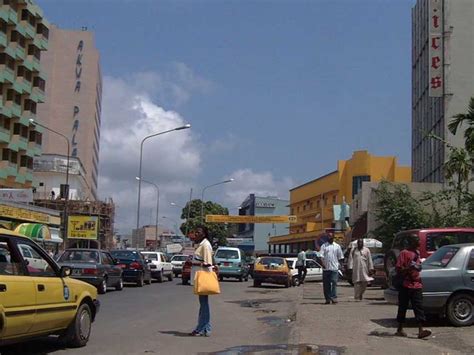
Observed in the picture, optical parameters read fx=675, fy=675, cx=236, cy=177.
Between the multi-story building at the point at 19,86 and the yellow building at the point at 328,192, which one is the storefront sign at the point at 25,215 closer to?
the multi-story building at the point at 19,86

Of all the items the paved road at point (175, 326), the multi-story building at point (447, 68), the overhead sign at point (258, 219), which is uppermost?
the multi-story building at point (447, 68)

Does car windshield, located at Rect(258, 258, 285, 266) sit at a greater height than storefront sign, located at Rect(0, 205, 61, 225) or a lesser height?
lesser

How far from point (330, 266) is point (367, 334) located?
551cm

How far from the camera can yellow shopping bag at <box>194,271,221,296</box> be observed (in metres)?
11.7

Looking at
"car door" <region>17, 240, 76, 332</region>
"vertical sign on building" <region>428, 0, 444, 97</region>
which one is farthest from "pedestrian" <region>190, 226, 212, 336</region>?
"vertical sign on building" <region>428, 0, 444, 97</region>

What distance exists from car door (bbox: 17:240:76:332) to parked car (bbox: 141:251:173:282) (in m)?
23.7

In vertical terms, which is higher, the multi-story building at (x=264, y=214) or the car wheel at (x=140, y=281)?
the multi-story building at (x=264, y=214)

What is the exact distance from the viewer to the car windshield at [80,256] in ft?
77.2

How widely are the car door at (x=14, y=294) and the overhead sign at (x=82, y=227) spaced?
186 ft

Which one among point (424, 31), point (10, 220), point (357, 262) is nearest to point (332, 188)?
point (424, 31)

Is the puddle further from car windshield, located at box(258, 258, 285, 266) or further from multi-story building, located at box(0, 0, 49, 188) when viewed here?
multi-story building, located at box(0, 0, 49, 188)

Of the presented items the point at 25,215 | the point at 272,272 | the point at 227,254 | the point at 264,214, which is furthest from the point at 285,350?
the point at 264,214

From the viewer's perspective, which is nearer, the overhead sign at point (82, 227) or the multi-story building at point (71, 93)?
the overhead sign at point (82, 227)

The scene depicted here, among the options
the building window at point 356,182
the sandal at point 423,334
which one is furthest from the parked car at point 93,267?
the building window at point 356,182
